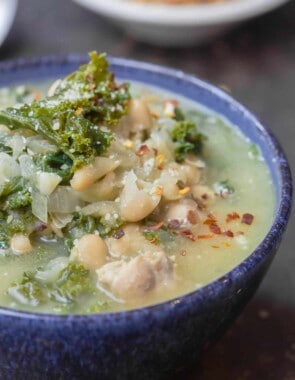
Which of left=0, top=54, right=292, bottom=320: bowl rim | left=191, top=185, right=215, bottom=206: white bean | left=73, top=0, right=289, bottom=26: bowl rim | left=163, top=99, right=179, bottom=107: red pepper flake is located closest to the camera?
left=0, top=54, right=292, bottom=320: bowl rim

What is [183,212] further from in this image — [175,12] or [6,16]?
[6,16]

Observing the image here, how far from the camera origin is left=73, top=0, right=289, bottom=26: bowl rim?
3.28 m

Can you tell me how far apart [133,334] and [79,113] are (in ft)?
2.03

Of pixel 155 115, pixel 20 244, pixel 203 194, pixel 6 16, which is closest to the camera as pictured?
pixel 20 244

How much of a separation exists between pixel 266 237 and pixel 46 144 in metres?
0.58

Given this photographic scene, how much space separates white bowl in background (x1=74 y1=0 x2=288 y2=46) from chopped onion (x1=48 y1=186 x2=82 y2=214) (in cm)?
168

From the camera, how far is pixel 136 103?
2.06 metres

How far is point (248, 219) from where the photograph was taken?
75.1 inches

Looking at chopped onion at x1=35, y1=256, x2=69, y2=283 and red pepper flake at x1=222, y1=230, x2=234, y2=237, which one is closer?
chopped onion at x1=35, y1=256, x2=69, y2=283

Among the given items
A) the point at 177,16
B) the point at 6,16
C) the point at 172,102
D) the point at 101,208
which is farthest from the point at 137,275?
the point at 6,16

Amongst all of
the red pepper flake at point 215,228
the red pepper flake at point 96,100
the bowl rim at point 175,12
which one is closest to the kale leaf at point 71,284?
the red pepper flake at point 215,228

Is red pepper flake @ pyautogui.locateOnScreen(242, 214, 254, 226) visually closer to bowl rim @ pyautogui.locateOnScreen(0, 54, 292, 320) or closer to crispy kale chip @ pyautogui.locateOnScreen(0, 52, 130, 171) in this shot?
bowl rim @ pyautogui.locateOnScreen(0, 54, 292, 320)

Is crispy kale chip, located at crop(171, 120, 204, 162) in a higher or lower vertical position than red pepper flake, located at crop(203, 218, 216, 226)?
higher

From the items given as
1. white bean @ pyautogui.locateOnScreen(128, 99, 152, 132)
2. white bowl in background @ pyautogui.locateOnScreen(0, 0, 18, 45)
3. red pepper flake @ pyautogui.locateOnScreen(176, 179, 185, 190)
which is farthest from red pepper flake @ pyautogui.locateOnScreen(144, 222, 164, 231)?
white bowl in background @ pyautogui.locateOnScreen(0, 0, 18, 45)
